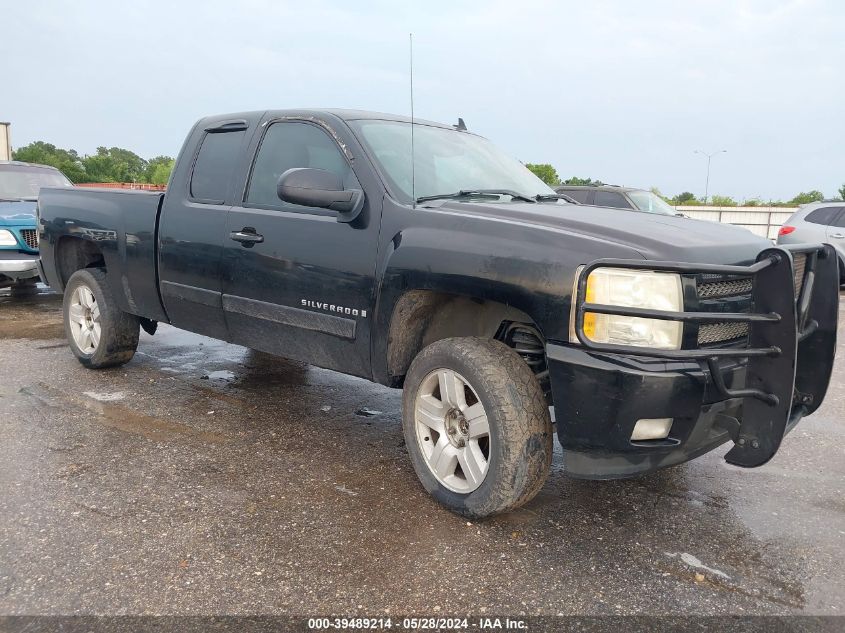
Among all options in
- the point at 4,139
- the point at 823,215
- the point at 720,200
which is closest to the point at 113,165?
the point at 4,139

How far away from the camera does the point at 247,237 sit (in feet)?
13.1

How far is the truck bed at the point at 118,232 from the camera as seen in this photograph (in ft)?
15.6

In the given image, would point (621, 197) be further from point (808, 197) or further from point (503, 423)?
point (808, 197)

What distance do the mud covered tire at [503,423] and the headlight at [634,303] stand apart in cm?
42

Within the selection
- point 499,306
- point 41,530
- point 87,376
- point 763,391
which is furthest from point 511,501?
point 87,376

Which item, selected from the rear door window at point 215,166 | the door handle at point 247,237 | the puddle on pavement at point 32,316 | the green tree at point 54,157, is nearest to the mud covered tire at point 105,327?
the rear door window at point 215,166

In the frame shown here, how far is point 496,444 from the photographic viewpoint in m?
2.87

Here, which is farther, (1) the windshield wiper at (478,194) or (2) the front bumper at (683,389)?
(1) the windshield wiper at (478,194)

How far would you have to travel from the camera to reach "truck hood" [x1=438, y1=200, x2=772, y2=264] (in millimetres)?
2682

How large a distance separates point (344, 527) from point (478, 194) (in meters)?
1.80

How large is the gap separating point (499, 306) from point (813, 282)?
1.39 metres

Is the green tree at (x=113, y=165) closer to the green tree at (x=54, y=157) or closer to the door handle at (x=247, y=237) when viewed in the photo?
the green tree at (x=54, y=157)

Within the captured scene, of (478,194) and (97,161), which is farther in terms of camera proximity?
(97,161)

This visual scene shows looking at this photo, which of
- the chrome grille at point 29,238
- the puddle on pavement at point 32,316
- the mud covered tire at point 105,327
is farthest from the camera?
the chrome grille at point 29,238
